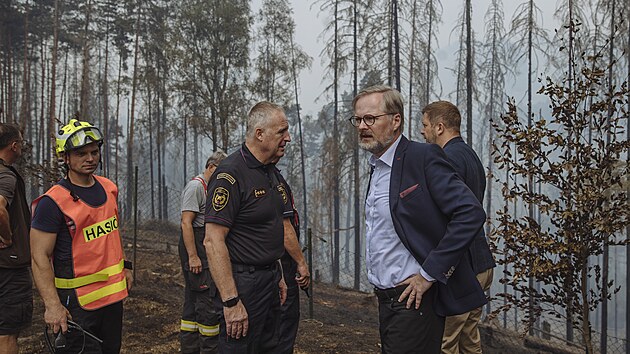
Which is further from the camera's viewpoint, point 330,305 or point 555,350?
point 330,305

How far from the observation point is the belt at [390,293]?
2.38 metres

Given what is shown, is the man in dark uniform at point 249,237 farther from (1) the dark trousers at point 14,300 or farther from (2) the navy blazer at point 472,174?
(1) the dark trousers at point 14,300

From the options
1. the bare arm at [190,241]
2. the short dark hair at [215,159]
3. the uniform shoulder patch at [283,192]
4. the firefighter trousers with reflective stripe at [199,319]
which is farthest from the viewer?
the short dark hair at [215,159]

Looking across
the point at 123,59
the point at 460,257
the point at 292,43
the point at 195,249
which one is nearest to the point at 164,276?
the point at 195,249

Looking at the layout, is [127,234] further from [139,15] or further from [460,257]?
[460,257]

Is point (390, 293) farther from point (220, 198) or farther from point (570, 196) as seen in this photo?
point (570, 196)

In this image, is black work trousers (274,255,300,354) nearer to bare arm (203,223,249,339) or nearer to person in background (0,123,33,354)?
bare arm (203,223,249,339)

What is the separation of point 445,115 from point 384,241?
154cm

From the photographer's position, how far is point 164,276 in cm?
1113

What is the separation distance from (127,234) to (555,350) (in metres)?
16.9

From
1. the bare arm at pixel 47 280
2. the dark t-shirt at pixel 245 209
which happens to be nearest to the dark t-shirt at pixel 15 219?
the bare arm at pixel 47 280

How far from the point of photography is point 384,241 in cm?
248

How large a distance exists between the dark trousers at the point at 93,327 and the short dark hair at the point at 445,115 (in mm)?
2663

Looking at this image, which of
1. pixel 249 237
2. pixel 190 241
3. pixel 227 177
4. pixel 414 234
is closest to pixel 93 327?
pixel 249 237
